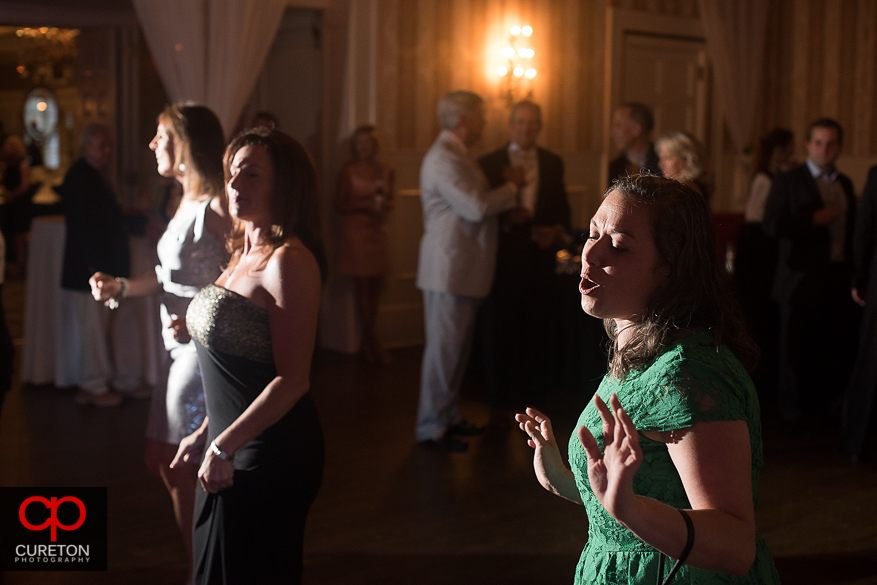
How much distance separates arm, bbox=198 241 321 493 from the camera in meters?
1.82

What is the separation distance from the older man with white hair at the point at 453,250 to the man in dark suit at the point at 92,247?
6.21ft

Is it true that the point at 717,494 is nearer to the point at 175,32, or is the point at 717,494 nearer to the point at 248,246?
the point at 248,246

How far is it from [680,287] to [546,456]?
378 mm

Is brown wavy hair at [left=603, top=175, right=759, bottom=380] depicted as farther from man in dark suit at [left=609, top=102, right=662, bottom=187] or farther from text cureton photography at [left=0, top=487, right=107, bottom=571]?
man in dark suit at [left=609, top=102, right=662, bottom=187]

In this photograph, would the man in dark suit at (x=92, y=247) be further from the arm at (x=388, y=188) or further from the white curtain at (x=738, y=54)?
the white curtain at (x=738, y=54)

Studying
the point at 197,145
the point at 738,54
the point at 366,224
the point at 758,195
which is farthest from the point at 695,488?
the point at 738,54

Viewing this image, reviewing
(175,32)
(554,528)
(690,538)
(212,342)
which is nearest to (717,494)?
(690,538)

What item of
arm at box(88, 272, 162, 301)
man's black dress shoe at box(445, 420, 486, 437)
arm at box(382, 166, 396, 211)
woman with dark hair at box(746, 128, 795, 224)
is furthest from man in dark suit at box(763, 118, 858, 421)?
arm at box(88, 272, 162, 301)

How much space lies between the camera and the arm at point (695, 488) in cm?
105

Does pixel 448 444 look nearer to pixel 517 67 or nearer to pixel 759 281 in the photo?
pixel 759 281

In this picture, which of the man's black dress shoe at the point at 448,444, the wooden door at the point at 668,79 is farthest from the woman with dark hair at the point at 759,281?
the wooden door at the point at 668,79

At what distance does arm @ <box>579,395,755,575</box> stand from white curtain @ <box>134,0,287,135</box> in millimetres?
4611

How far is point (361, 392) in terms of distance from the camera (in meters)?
5.30

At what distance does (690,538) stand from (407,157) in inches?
227
